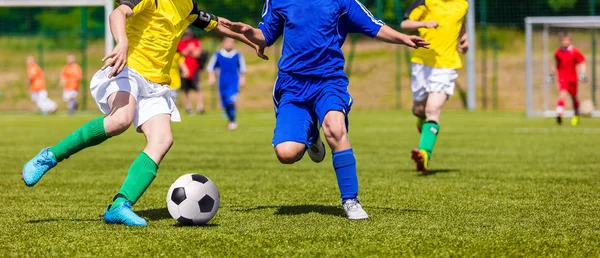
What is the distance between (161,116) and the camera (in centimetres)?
590

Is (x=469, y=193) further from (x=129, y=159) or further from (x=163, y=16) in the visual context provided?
(x=129, y=159)

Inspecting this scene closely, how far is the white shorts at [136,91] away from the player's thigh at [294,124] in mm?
673

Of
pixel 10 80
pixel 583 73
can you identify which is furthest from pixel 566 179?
pixel 10 80

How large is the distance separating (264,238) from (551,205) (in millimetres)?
2505

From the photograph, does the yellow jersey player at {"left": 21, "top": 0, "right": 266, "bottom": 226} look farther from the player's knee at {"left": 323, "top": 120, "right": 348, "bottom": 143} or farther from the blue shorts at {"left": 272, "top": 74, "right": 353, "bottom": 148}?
the player's knee at {"left": 323, "top": 120, "right": 348, "bottom": 143}

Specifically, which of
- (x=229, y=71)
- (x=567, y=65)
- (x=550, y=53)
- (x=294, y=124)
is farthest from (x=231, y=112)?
(x=550, y=53)

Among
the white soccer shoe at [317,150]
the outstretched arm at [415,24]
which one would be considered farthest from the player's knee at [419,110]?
the white soccer shoe at [317,150]

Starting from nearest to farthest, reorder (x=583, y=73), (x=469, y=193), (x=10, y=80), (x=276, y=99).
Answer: (x=276, y=99), (x=469, y=193), (x=583, y=73), (x=10, y=80)

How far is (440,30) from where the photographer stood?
31.1 ft

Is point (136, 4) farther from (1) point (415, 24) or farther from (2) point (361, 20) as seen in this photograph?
(1) point (415, 24)

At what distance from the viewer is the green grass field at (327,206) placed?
4797 millimetres

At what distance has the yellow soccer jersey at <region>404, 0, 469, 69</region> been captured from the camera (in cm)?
939

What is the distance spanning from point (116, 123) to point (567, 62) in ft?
52.8

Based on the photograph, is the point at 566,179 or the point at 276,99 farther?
the point at 566,179
